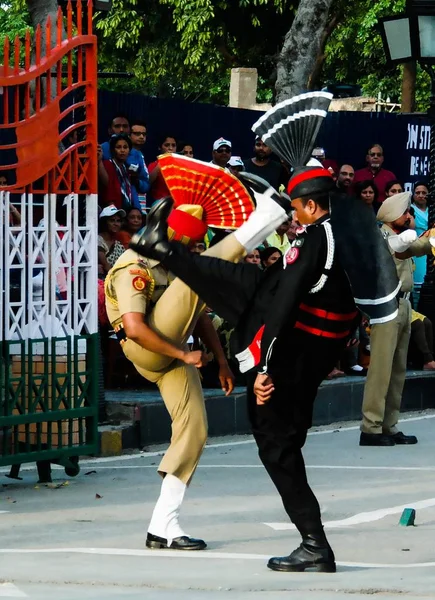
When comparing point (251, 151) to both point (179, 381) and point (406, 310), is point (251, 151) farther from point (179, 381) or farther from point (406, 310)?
point (179, 381)

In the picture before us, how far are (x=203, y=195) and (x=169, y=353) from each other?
872 millimetres

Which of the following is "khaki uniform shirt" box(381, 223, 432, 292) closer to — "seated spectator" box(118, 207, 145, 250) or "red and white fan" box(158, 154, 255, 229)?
"seated spectator" box(118, 207, 145, 250)

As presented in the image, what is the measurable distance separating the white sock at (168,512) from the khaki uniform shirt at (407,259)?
440 cm

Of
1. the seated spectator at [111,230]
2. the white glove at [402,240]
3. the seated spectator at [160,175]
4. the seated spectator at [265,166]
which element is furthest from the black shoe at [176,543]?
the seated spectator at [265,166]

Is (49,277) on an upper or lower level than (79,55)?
lower

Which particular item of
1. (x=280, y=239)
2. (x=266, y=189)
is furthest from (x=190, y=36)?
(x=266, y=189)

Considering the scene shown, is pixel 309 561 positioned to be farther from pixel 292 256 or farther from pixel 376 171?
pixel 376 171

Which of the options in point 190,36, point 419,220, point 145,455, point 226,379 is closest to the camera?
point 226,379

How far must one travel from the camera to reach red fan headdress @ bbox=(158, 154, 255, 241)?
7.85 meters

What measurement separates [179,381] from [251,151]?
393 inches

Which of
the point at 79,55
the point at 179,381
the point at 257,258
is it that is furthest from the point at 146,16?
the point at 179,381

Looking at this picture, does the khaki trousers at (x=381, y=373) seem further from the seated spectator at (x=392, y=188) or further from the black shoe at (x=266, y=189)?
the seated spectator at (x=392, y=188)

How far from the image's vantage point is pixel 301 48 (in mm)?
20328

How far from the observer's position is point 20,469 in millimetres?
10922
